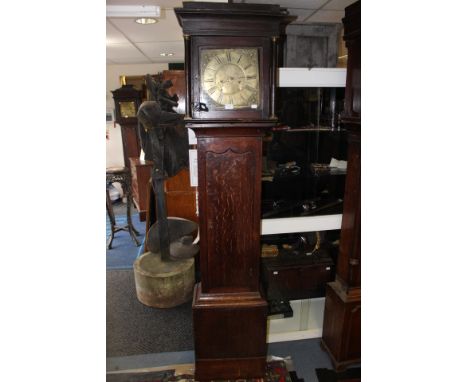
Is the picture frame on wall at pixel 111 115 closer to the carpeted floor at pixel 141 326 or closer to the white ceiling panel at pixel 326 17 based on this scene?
the carpeted floor at pixel 141 326

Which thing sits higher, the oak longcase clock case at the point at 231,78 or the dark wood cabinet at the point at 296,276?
the oak longcase clock case at the point at 231,78

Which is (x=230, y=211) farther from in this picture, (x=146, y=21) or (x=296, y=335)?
(x=146, y=21)

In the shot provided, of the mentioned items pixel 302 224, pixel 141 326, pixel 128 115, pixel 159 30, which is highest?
pixel 159 30

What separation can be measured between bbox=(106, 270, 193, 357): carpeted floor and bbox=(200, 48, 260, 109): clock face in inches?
61.4

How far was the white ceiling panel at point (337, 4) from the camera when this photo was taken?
1492 millimetres

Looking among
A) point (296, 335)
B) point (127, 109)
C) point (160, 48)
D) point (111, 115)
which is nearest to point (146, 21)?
point (160, 48)

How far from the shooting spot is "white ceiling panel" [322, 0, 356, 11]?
4.89ft

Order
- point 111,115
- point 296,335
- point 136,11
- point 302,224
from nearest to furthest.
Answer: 1. point 302,224
2. point 296,335
3. point 136,11
4. point 111,115

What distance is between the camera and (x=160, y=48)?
141 inches

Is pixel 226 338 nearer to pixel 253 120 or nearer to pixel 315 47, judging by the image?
pixel 253 120

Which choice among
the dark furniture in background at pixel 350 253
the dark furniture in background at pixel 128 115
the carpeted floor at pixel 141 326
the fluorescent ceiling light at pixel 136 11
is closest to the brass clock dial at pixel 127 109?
the dark furniture in background at pixel 128 115

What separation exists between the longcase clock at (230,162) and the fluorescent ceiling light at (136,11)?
39.4 inches

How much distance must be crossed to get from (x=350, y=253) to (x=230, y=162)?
816mm
